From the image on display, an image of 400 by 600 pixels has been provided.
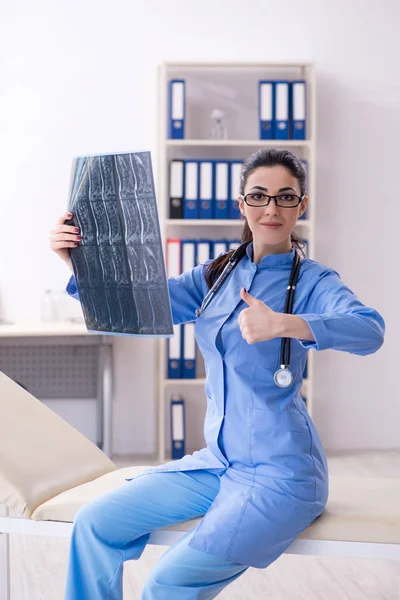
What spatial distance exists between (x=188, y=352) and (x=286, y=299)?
2.35 m

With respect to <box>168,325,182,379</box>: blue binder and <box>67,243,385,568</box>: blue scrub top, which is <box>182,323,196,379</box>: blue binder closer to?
<box>168,325,182,379</box>: blue binder

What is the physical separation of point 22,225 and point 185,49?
1.22 meters

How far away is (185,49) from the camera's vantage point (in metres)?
4.19

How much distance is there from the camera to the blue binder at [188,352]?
3996 millimetres

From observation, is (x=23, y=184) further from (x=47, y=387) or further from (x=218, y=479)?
(x=218, y=479)

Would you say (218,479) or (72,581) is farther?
(218,479)

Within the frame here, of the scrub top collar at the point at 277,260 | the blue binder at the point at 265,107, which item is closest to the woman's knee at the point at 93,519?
the scrub top collar at the point at 277,260

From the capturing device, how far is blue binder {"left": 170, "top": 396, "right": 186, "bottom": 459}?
13.2 feet

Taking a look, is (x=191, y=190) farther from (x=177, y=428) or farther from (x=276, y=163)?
(x=276, y=163)

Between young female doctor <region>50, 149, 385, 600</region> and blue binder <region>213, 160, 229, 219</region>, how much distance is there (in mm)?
2122

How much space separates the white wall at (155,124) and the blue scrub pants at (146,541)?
8.37 feet

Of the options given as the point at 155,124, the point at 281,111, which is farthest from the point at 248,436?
the point at 155,124

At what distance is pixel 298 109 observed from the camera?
3957 millimetres

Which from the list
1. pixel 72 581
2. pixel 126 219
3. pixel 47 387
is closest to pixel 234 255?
pixel 126 219
